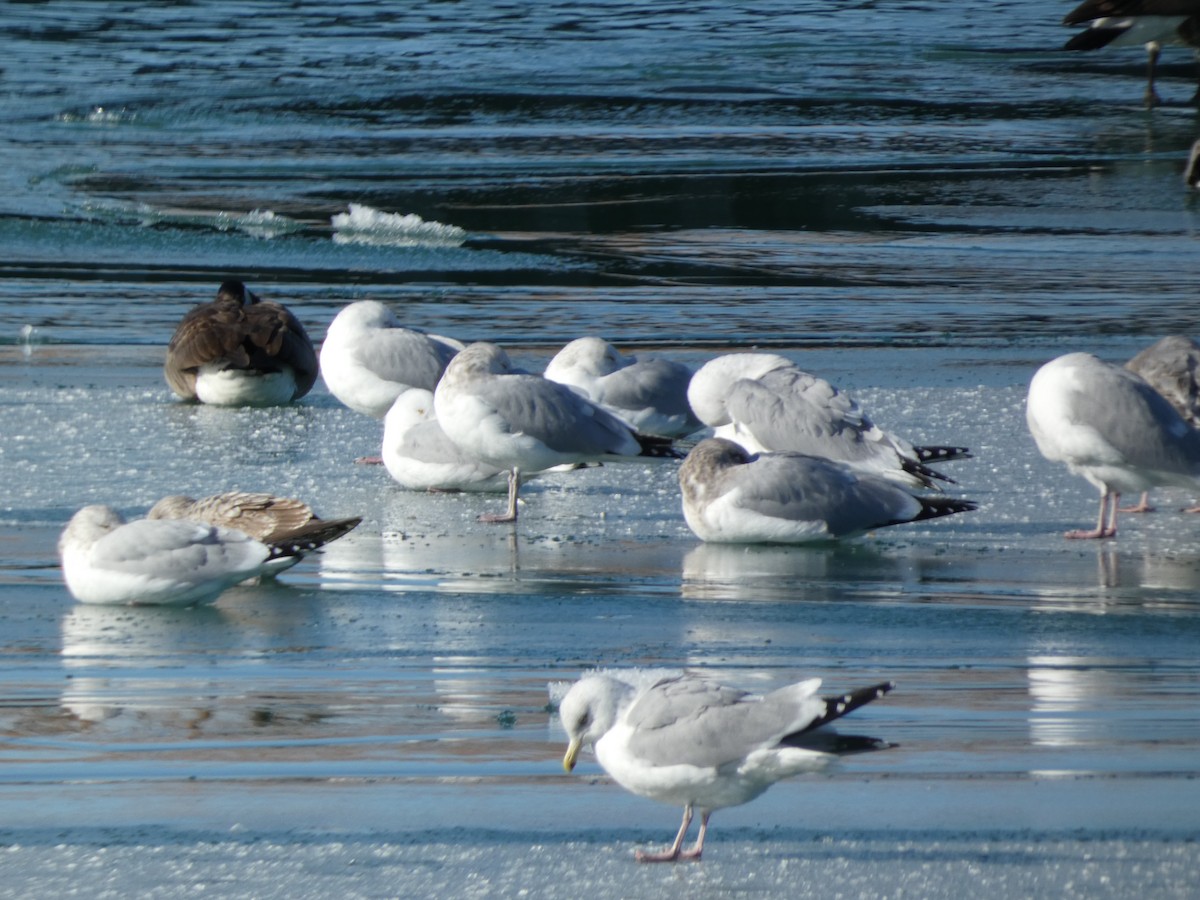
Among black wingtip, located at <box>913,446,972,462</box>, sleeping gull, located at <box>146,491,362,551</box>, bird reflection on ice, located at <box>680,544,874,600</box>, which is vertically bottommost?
bird reflection on ice, located at <box>680,544,874,600</box>

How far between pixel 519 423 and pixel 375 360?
1773 mm

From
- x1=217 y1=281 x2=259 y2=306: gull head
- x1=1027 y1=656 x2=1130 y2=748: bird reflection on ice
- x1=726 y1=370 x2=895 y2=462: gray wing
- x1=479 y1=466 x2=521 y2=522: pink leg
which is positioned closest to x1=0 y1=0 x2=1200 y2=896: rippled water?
x1=1027 y1=656 x2=1130 y2=748: bird reflection on ice

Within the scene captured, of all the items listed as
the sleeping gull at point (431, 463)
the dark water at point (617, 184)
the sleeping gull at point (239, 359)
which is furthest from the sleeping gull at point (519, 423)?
the dark water at point (617, 184)

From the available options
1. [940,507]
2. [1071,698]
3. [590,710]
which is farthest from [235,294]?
[590,710]

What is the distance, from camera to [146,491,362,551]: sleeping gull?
672 centimetres

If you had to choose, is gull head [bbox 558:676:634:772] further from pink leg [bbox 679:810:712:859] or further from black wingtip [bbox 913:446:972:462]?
black wingtip [bbox 913:446:972:462]

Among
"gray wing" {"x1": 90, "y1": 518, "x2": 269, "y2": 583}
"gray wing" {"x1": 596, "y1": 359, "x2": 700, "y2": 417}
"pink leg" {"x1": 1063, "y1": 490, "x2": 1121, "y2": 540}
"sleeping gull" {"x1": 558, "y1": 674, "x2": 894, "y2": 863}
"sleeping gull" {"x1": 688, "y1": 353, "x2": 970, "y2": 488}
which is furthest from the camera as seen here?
"gray wing" {"x1": 596, "y1": 359, "x2": 700, "y2": 417}

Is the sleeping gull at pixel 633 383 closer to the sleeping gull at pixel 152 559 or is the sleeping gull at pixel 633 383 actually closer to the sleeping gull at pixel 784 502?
the sleeping gull at pixel 784 502

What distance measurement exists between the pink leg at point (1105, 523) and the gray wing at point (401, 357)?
3.20m

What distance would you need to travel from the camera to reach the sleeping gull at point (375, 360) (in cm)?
954

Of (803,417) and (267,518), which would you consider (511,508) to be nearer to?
(803,417)

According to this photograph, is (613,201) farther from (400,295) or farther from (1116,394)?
(1116,394)

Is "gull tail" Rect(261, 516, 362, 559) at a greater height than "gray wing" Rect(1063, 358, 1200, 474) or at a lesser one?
lesser

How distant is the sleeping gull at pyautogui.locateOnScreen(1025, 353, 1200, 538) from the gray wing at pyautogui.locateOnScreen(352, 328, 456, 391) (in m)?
2.99
